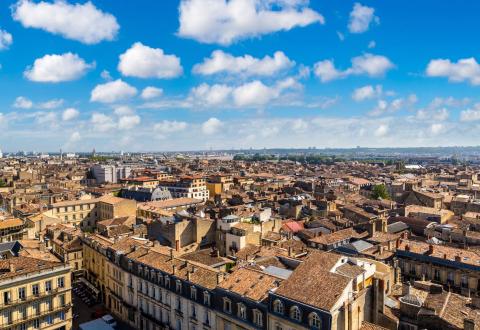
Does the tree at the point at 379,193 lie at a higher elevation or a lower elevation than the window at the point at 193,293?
lower

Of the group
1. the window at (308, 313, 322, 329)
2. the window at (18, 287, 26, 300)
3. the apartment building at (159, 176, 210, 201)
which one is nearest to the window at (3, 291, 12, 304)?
the window at (18, 287, 26, 300)

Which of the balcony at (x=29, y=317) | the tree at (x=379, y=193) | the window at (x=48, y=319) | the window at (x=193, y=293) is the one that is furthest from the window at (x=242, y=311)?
the tree at (x=379, y=193)

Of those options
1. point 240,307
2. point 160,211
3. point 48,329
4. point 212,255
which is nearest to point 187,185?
point 160,211

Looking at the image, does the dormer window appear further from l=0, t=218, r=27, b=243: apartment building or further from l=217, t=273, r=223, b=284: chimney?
l=0, t=218, r=27, b=243: apartment building

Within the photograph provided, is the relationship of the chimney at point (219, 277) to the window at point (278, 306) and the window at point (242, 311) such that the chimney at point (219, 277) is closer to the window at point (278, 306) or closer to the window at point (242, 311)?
the window at point (242, 311)

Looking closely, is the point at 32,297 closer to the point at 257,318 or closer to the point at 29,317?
the point at 29,317

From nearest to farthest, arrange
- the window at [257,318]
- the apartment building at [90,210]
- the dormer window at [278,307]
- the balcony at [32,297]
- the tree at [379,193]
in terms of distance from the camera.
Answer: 1. the dormer window at [278,307]
2. the window at [257,318]
3. the balcony at [32,297]
4. the apartment building at [90,210]
5. the tree at [379,193]
